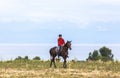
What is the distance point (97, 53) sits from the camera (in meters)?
106

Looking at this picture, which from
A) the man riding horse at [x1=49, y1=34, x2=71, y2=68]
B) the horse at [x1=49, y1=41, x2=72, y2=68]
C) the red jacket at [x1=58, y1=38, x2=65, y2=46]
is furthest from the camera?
the red jacket at [x1=58, y1=38, x2=65, y2=46]

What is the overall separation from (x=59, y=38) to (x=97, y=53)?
203 ft

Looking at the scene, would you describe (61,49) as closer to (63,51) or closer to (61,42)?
(63,51)

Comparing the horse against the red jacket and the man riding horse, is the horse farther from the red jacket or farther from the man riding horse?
the red jacket

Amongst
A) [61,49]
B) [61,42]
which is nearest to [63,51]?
[61,49]

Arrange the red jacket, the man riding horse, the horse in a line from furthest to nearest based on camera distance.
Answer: the red jacket → the man riding horse → the horse

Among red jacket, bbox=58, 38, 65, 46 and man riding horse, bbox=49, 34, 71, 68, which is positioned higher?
red jacket, bbox=58, 38, 65, 46

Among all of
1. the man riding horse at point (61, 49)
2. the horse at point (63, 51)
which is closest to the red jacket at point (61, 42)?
the man riding horse at point (61, 49)

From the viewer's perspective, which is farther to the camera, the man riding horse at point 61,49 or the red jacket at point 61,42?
the red jacket at point 61,42

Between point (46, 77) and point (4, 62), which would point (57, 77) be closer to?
point (46, 77)

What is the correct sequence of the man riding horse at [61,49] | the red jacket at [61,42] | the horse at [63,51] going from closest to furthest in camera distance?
the horse at [63,51]
the man riding horse at [61,49]
the red jacket at [61,42]

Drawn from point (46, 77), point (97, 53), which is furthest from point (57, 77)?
point (97, 53)

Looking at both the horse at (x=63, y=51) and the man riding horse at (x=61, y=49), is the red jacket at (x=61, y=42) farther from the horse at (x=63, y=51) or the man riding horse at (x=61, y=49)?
the horse at (x=63, y=51)

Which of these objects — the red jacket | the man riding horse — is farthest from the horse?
the red jacket
